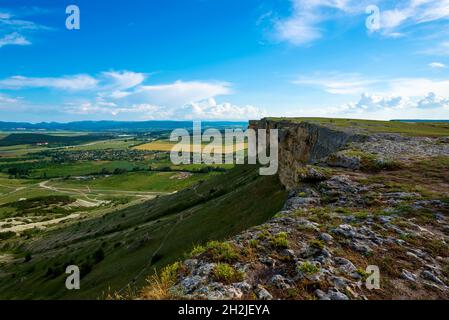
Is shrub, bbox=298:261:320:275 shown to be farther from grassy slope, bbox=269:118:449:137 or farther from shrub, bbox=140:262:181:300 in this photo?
grassy slope, bbox=269:118:449:137

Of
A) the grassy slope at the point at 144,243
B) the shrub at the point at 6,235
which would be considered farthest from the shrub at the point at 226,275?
the shrub at the point at 6,235

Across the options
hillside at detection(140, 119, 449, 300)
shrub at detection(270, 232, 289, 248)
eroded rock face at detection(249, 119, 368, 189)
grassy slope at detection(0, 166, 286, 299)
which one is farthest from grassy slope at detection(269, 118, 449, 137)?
shrub at detection(270, 232, 289, 248)

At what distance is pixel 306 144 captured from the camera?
40.2 metres

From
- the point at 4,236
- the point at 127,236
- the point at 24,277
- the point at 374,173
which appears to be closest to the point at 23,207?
the point at 4,236

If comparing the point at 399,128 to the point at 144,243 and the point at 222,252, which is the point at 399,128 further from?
the point at 222,252

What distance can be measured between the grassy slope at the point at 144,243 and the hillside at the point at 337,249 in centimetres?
1372

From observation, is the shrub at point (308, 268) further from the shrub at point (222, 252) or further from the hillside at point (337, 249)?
the shrub at point (222, 252)

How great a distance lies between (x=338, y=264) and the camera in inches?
360

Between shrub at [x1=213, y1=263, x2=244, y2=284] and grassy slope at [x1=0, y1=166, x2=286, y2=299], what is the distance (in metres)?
20.5

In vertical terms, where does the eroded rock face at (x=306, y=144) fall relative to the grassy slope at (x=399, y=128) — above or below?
below

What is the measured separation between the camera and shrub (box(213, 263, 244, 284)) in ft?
27.5

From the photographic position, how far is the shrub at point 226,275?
27.5 feet
